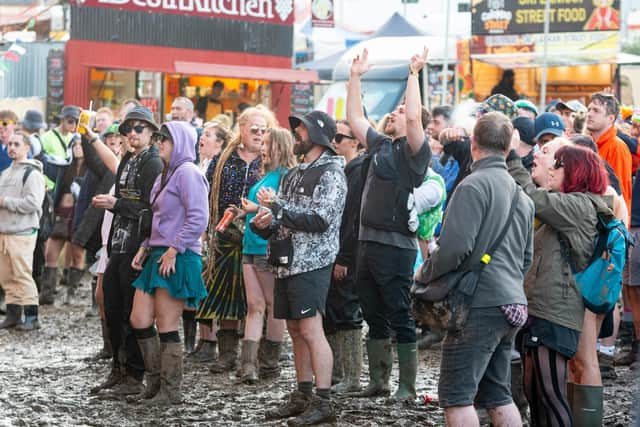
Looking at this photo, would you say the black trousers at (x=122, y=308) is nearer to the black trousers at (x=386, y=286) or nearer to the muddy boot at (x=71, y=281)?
the black trousers at (x=386, y=286)

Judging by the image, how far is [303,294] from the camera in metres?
7.04

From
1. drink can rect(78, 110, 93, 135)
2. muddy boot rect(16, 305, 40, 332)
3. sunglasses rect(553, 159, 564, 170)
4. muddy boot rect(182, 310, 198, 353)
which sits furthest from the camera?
muddy boot rect(16, 305, 40, 332)

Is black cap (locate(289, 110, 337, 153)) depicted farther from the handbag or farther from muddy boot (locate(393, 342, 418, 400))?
the handbag

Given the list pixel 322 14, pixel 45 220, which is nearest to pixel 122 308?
pixel 45 220

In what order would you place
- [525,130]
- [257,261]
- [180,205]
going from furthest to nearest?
[257,261] < [180,205] < [525,130]

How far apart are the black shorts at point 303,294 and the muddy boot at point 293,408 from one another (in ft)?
1.87

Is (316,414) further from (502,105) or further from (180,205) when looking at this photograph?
(502,105)

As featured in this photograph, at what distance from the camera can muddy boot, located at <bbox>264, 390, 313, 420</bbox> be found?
23.8 ft

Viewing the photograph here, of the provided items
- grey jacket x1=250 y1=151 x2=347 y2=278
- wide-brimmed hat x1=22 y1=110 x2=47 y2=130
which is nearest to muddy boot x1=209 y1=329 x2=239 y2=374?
grey jacket x1=250 y1=151 x2=347 y2=278

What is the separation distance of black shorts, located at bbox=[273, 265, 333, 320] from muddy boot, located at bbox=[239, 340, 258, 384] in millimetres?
1494

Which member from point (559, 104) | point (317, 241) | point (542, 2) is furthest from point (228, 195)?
point (542, 2)

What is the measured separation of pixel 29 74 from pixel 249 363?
57.1 ft

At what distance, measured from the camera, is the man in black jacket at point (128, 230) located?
7844 millimetres

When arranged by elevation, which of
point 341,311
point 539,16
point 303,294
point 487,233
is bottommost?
point 341,311
